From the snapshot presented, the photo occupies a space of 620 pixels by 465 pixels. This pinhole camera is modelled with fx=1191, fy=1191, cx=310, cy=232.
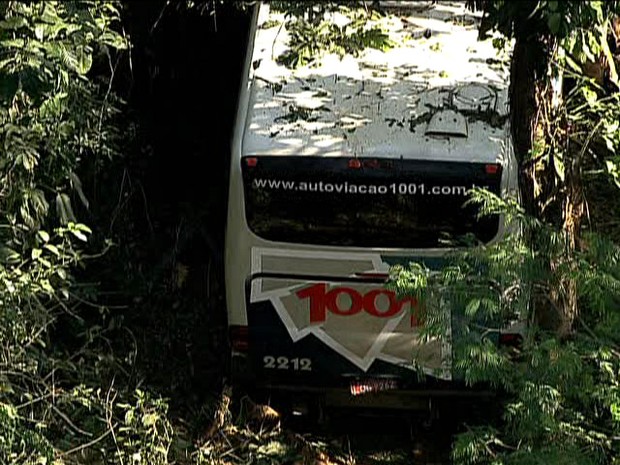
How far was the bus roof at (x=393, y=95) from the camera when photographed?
6906mm

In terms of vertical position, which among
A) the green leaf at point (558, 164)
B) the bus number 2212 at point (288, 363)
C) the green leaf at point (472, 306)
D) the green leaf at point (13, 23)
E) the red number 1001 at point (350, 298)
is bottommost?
the bus number 2212 at point (288, 363)

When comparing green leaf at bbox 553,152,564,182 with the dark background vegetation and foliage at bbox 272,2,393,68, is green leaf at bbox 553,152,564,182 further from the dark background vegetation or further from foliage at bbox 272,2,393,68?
the dark background vegetation

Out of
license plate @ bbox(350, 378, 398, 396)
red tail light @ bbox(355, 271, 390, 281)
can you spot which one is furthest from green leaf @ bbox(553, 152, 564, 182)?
license plate @ bbox(350, 378, 398, 396)

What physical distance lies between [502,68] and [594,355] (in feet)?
9.07

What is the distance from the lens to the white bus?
687 cm

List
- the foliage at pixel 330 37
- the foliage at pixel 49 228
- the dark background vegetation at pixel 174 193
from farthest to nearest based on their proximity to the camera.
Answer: the dark background vegetation at pixel 174 193
the foliage at pixel 330 37
the foliage at pixel 49 228

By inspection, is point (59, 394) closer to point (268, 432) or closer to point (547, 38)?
point (268, 432)

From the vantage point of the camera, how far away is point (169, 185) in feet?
31.8

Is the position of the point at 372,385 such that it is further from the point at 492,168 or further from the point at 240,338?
the point at 492,168

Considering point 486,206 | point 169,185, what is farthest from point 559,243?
point 169,185

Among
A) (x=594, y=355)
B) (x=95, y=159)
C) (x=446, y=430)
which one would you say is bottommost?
(x=446, y=430)

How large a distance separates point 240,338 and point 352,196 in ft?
3.86

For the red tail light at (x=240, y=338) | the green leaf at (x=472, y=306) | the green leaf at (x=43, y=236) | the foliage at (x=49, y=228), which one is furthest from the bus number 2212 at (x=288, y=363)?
the green leaf at (x=472, y=306)

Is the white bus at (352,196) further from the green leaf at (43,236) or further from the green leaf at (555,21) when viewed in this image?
the green leaf at (555,21)
